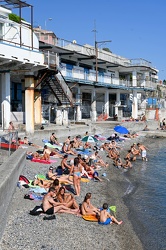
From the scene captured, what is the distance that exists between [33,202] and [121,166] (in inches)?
406

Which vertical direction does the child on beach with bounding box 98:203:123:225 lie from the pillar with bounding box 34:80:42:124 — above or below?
below

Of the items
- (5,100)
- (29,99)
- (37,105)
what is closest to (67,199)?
(5,100)

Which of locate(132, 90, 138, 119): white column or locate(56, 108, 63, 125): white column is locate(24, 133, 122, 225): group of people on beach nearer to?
locate(56, 108, 63, 125): white column

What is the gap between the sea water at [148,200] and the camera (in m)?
10.3

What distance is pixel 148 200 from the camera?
14.0m

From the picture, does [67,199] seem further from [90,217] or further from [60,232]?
[60,232]

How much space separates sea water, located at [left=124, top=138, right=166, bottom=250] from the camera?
10282 mm

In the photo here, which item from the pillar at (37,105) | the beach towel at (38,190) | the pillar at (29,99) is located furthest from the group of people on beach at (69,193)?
the pillar at (37,105)

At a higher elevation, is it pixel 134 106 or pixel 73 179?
pixel 134 106

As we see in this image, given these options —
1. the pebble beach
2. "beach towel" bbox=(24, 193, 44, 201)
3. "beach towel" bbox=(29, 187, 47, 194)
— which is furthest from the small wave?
"beach towel" bbox=(24, 193, 44, 201)

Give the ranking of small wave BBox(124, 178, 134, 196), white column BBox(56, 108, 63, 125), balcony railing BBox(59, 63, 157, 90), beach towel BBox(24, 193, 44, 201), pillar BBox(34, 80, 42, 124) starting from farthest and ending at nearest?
balcony railing BBox(59, 63, 157, 90) → white column BBox(56, 108, 63, 125) → pillar BBox(34, 80, 42, 124) → small wave BBox(124, 178, 134, 196) → beach towel BBox(24, 193, 44, 201)

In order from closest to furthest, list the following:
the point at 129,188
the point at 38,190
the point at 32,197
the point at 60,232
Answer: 1. the point at 60,232
2. the point at 32,197
3. the point at 38,190
4. the point at 129,188

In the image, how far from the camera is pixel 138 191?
609 inches

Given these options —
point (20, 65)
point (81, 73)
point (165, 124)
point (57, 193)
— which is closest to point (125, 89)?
point (165, 124)
